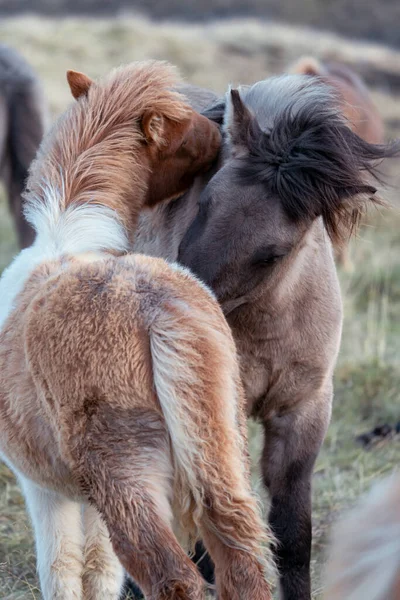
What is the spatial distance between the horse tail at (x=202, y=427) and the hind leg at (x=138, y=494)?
7 centimetres

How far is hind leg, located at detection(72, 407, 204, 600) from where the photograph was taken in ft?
7.95

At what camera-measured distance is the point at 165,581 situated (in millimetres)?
2414

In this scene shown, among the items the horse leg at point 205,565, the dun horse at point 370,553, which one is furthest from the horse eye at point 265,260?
the dun horse at point 370,553

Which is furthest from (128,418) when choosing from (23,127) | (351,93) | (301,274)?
(351,93)

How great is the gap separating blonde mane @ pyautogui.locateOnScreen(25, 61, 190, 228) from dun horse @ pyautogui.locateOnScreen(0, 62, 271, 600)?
11.2 inches

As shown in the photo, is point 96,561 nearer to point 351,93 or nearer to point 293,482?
point 293,482

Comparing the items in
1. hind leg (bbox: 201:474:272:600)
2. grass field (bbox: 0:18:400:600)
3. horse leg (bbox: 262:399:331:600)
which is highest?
hind leg (bbox: 201:474:272:600)

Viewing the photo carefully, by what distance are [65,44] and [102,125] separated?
13.7 meters

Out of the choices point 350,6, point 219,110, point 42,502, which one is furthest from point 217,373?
point 350,6

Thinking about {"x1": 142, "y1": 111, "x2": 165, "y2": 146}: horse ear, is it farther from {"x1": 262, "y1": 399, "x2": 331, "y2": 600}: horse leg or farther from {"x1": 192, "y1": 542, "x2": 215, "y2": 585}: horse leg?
{"x1": 192, "y1": 542, "x2": 215, "y2": 585}: horse leg

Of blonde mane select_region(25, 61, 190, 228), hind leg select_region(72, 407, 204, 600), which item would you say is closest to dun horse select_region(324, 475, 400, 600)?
hind leg select_region(72, 407, 204, 600)

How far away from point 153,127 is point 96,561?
169cm

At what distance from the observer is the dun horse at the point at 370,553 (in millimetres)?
1699

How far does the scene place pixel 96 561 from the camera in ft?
10.6
